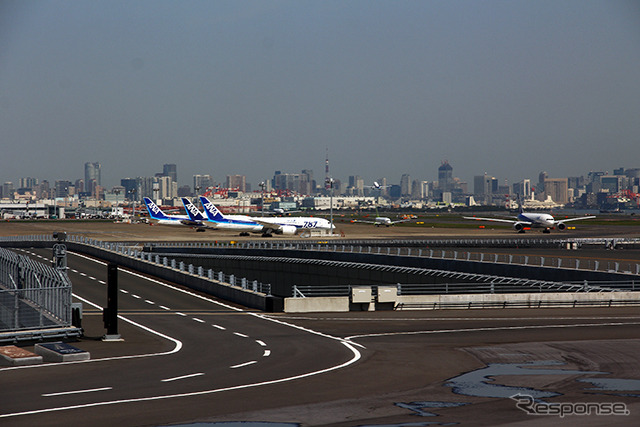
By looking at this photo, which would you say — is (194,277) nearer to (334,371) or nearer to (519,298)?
(519,298)

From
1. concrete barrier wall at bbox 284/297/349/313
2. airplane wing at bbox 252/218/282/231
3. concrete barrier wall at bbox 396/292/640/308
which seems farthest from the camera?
airplane wing at bbox 252/218/282/231

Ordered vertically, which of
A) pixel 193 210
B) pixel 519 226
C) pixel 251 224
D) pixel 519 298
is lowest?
pixel 519 298

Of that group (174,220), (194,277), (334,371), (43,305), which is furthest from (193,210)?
(334,371)

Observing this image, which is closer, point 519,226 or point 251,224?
point 251,224

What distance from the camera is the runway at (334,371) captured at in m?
17.5

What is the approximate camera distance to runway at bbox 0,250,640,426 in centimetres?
1752

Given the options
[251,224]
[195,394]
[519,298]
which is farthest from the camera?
[251,224]

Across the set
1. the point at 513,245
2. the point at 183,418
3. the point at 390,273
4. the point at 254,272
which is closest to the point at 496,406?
the point at 183,418

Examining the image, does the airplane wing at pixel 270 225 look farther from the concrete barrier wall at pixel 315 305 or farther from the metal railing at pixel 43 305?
the metal railing at pixel 43 305

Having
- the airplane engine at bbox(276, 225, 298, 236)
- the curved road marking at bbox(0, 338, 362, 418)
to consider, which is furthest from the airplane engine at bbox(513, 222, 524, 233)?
the curved road marking at bbox(0, 338, 362, 418)

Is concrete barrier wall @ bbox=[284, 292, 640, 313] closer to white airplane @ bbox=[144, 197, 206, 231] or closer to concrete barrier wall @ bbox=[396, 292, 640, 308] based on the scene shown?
concrete barrier wall @ bbox=[396, 292, 640, 308]

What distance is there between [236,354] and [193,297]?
2407 cm

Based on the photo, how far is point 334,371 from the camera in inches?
924

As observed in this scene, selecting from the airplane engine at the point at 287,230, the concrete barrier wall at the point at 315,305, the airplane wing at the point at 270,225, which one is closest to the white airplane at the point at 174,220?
the airplane wing at the point at 270,225
